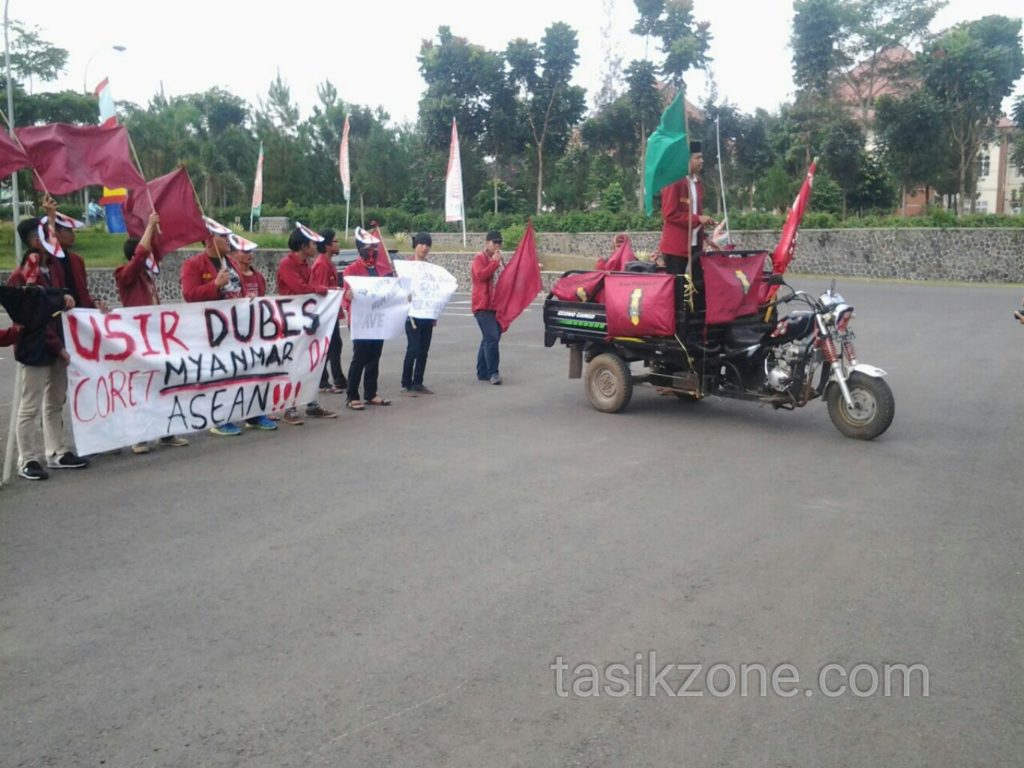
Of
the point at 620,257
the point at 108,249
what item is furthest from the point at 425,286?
the point at 108,249

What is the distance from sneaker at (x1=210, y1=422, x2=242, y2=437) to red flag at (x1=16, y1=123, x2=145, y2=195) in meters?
2.35

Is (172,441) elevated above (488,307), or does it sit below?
below

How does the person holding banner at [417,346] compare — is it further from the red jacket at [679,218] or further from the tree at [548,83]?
the tree at [548,83]

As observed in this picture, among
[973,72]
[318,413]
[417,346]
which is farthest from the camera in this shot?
[973,72]

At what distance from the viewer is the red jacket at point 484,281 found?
41.2ft

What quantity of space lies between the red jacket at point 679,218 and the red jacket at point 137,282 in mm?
4935

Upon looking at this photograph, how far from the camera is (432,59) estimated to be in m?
54.1

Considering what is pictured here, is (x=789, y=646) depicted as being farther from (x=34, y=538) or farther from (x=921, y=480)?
(x=34, y=538)

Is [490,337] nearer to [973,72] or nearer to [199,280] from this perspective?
[199,280]

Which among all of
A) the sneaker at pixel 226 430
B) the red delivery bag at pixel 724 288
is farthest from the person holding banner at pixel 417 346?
the red delivery bag at pixel 724 288

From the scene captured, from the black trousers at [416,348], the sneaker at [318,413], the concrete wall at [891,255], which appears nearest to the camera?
the sneaker at [318,413]

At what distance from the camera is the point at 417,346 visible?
38.8 feet

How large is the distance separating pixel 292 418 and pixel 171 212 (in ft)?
7.74

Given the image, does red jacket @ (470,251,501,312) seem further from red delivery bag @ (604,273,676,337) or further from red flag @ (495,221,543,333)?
red delivery bag @ (604,273,676,337)
